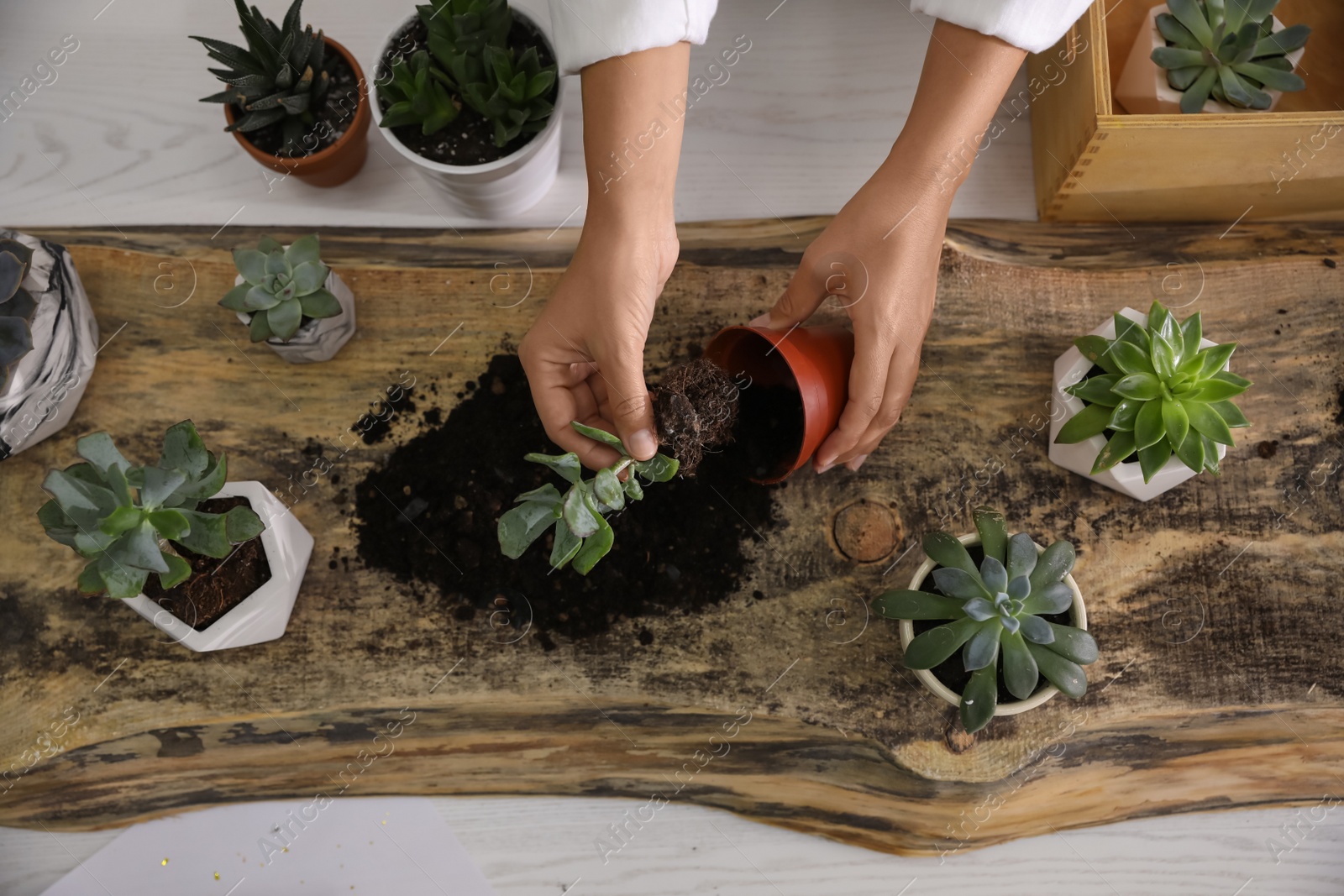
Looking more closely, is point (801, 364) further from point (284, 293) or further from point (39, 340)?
point (39, 340)

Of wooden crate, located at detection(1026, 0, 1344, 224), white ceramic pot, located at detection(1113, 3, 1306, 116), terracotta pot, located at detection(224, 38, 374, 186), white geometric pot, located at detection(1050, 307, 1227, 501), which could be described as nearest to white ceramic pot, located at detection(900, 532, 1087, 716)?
white geometric pot, located at detection(1050, 307, 1227, 501)

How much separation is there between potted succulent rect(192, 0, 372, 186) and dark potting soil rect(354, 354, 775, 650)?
21.0 inches

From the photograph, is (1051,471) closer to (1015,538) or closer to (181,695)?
(1015,538)

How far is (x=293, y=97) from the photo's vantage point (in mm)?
1251

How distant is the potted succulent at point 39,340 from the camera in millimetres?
1106

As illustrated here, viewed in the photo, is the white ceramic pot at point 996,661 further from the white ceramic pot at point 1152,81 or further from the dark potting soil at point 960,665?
the white ceramic pot at point 1152,81

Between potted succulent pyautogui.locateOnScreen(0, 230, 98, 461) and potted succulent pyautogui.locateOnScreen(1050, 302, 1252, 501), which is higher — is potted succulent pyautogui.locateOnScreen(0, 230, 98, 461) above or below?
below

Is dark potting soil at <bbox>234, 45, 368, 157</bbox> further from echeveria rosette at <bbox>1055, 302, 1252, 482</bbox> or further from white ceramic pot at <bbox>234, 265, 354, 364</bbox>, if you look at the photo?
echeveria rosette at <bbox>1055, 302, 1252, 482</bbox>

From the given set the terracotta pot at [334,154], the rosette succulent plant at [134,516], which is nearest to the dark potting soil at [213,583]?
the rosette succulent plant at [134,516]

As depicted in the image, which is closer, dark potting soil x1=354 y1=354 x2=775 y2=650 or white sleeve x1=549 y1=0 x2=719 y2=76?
white sleeve x1=549 y1=0 x2=719 y2=76

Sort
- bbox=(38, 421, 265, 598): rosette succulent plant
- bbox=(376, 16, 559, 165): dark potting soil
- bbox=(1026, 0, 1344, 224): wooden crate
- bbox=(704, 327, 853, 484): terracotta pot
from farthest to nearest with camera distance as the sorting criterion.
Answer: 1. bbox=(376, 16, 559, 165): dark potting soil
2. bbox=(1026, 0, 1344, 224): wooden crate
3. bbox=(704, 327, 853, 484): terracotta pot
4. bbox=(38, 421, 265, 598): rosette succulent plant

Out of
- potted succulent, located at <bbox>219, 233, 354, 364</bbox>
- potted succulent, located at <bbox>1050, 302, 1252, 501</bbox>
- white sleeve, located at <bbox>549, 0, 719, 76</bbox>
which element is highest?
white sleeve, located at <bbox>549, 0, 719, 76</bbox>

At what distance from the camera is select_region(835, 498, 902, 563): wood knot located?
120cm

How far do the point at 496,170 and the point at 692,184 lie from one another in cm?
37
